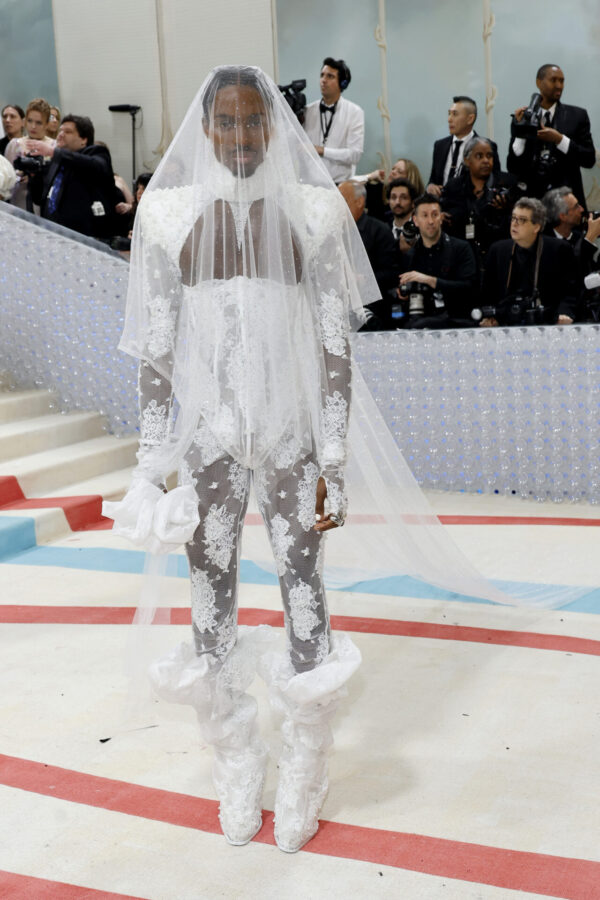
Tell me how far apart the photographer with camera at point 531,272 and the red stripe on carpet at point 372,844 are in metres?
3.01

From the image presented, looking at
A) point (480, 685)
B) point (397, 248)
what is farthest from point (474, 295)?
point (480, 685)

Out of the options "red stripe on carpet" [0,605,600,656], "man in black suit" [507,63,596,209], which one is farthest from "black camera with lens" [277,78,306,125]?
"red stripe on carpet" [0,605,600,656]

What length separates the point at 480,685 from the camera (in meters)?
2.63

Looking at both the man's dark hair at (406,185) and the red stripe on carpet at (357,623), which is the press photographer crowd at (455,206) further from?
the red stripe on carpet at (357,623)

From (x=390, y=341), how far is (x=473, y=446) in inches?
23.8

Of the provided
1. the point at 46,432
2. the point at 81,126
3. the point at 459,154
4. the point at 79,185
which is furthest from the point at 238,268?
the point at 81,126

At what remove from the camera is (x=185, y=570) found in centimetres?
356

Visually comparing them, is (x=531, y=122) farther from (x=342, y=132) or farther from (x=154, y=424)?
(x=154, y=424)

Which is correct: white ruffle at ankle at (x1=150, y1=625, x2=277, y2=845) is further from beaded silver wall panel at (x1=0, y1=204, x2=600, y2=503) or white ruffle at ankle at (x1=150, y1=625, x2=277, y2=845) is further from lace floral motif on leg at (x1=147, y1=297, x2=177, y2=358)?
beaded silver wall panel at (x1=0, y1=204, x2=600, y2=503)

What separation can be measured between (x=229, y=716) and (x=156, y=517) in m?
0.47

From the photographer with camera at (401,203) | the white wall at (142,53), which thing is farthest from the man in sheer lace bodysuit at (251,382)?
the white wall at (142,53)

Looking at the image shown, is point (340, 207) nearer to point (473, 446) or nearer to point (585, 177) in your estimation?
point (473, 446)

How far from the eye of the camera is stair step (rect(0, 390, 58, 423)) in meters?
5.04

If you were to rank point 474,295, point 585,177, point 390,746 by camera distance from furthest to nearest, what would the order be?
point 585,177, point 474,295, point 390,746
